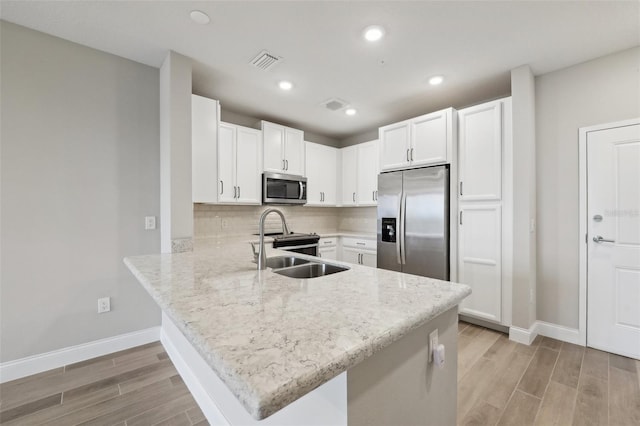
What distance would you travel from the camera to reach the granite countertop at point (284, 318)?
53 cm

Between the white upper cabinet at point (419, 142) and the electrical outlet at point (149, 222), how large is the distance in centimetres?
278

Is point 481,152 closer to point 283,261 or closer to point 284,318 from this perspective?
point 283,261

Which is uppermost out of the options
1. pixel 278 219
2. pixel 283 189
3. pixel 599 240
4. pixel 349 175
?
pixel 349 175

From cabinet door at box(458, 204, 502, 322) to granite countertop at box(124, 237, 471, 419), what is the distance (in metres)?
1.99

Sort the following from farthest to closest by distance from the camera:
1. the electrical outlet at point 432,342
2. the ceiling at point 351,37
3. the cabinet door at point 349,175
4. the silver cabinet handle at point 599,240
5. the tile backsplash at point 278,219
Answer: the cabinet door at point 349,175 → the tile backsplash at point 278,219 → the silver cabinet handle at point 599,240 → the ceiling at point 351,37 → the electrical outlet at point 432,342

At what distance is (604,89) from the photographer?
2.42 meters

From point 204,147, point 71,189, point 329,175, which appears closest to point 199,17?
point 204,147

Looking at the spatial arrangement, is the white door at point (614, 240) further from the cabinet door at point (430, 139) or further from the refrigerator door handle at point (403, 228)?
the refrigerator door handle at point (403, 228)

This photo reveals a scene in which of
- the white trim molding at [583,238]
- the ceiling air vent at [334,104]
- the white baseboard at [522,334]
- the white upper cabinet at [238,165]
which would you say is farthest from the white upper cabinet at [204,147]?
the white trim molding at [583,238]

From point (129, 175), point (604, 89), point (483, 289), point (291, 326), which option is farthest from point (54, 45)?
point (604, 89)

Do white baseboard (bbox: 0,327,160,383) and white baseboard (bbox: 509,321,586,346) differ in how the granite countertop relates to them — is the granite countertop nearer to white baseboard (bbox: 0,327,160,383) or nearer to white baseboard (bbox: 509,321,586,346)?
white baseboard (bbox: 0,327,160,383)

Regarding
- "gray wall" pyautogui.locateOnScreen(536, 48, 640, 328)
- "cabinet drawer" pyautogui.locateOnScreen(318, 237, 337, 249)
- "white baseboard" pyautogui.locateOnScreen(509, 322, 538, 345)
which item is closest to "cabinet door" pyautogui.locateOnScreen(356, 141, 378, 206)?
"cabinet drawer" pyautogui.locateOnScreen(318, 237, 337, 249)

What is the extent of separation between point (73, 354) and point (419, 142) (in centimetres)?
401

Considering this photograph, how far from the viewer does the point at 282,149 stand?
154 inches
